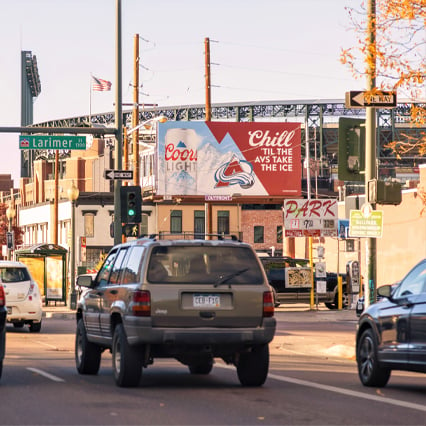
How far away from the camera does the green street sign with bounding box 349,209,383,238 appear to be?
19922 millimetres

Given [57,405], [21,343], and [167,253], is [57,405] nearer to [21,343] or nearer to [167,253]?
[167,253]

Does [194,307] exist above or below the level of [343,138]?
below

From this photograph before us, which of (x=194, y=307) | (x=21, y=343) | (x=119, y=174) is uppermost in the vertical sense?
(x=119, y=174)

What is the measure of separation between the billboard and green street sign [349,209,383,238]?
50.3 metres

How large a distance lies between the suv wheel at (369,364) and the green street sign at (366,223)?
514 centimetres

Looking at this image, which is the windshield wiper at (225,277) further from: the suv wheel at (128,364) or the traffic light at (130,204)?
the traffic light at (130,204)

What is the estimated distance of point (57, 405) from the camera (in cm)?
1177

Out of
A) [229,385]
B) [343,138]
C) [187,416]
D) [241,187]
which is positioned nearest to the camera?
[187,416]

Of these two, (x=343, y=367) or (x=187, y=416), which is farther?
(x=343, y=367)

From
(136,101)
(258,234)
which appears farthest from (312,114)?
(136,101)

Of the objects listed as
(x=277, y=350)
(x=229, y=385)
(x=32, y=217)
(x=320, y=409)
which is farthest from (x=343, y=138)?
(x=32, y=217)

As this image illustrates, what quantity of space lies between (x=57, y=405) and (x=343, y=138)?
35.8 ft

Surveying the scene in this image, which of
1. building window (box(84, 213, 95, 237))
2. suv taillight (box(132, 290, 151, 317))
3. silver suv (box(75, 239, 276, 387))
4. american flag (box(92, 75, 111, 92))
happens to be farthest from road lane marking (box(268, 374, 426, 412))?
A: american flag (box(92, 75, 111, 92))

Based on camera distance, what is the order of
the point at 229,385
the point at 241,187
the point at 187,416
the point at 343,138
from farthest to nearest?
the point at 241,187 → the point at 343,138 → the point at 229,385 → the point at 187,416
